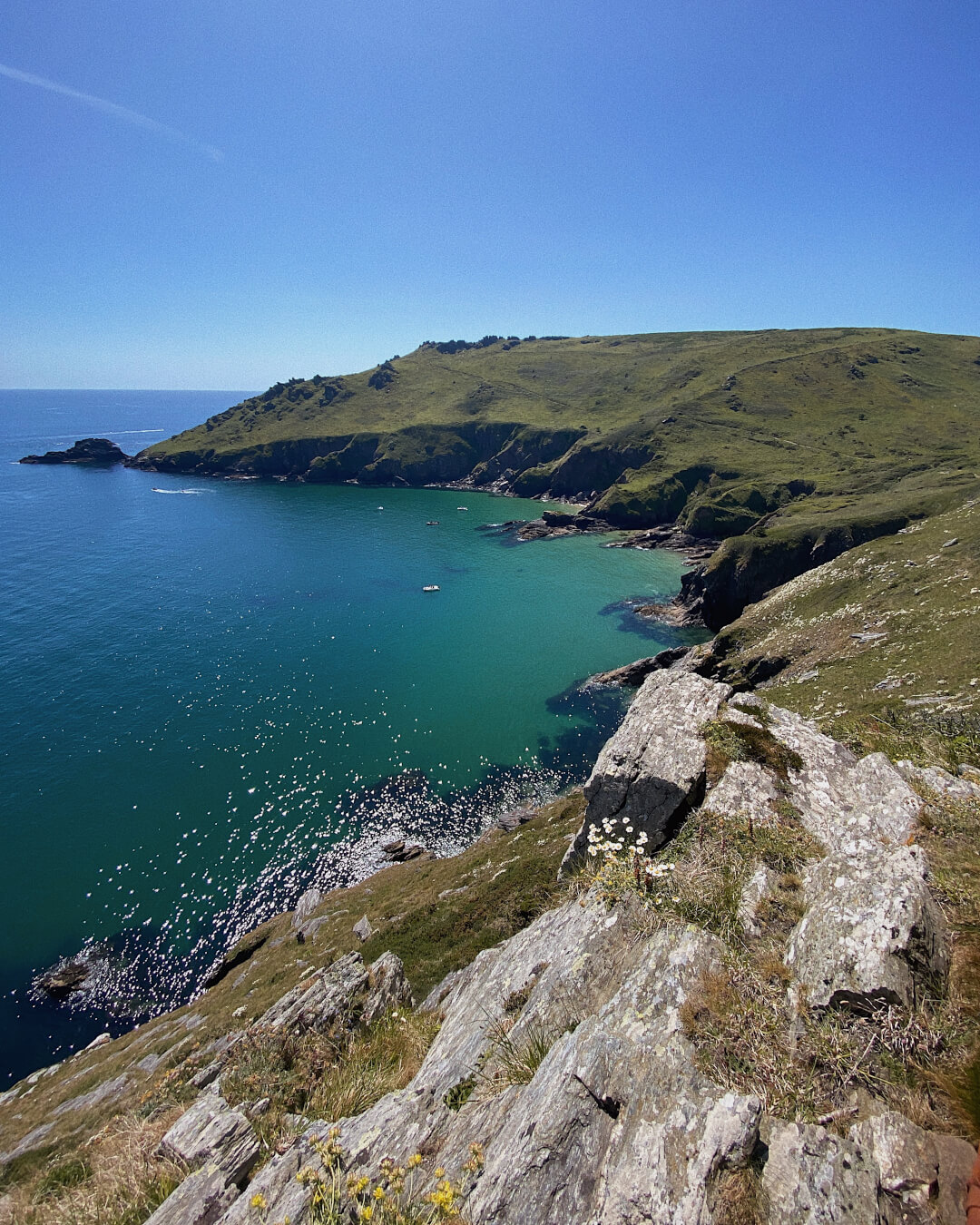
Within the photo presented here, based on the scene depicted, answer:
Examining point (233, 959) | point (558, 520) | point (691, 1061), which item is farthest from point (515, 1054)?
point (558, 520)

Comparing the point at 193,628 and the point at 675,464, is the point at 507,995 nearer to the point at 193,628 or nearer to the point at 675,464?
the point at 193,628

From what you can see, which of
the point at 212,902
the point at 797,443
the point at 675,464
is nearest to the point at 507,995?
the point at 212,902

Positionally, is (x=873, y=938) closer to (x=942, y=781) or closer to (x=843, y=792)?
(x=942, y=781)

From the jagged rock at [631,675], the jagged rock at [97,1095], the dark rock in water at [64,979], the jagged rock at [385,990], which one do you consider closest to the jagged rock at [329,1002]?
the jagged rock at [385,990]

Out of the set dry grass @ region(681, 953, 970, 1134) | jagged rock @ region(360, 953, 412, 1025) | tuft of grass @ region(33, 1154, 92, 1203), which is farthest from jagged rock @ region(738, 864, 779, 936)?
tuft of grass @ region(33, 1154, 92, 1203)

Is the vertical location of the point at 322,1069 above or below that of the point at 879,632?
below

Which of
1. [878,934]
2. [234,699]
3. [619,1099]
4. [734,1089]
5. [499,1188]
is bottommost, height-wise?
[234,699]
